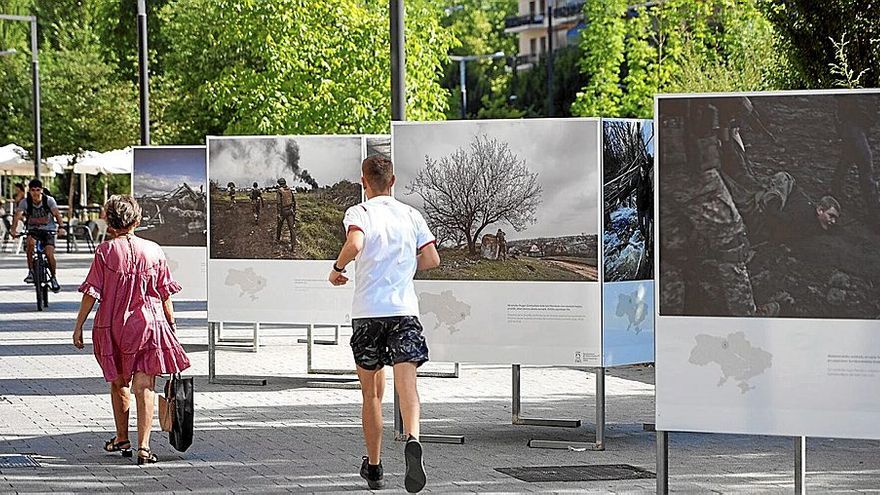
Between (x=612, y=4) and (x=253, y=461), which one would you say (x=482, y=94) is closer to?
(x=612, y=4)

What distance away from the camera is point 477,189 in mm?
Answer: 11609

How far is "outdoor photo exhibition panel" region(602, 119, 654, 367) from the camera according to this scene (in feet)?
37.1

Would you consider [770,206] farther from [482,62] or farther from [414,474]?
[482,62]

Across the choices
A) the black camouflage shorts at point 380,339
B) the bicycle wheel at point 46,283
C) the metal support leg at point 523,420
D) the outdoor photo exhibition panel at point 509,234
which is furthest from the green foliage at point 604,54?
the black camouflage shorts at point 380,339

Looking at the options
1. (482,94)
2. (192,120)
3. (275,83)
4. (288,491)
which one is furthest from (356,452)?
(482,94)

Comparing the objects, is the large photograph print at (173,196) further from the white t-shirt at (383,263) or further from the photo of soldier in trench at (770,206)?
the photo of soldier in trench at (770,206)

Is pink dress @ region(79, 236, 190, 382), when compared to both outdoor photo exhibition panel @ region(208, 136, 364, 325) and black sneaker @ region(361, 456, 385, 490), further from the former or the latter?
outdoor photo exhibition panel @ region(208, 136, 364, 325)

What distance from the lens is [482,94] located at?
90.6 metres

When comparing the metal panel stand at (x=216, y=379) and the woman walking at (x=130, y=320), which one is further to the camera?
the metal panel stand at (x=216, y=379)

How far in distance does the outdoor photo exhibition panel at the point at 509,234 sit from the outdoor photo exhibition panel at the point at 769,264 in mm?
3018

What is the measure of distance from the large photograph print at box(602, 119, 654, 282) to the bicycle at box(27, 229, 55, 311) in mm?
14014

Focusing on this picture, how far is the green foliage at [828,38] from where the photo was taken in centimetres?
1517

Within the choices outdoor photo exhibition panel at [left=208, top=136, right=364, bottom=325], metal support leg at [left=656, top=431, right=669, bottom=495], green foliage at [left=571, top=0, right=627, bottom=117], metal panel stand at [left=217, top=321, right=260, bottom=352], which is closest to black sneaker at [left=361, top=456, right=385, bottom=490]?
metal support leg at [left=656, top=431, right=669, bottom=495]

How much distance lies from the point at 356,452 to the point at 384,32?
72.1ft
